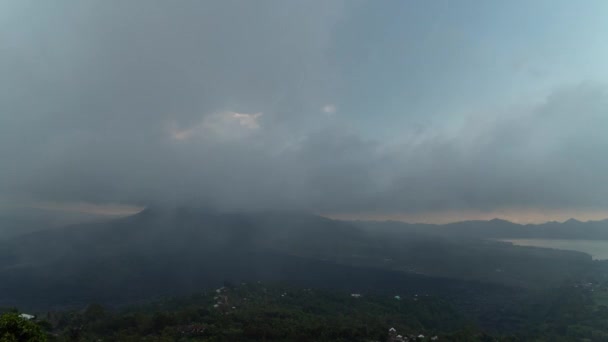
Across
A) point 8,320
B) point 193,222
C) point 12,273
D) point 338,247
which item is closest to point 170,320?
point 8,320

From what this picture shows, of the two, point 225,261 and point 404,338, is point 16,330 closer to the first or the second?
point 404,338

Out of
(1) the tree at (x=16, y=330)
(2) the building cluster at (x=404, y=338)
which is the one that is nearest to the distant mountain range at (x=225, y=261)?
(2) the building cluster at (x=404, y=338)

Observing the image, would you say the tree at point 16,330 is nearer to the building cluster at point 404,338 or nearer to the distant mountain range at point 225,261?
the building cluster at point 404,338

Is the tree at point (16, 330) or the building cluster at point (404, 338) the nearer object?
the tree at point (16, 330)

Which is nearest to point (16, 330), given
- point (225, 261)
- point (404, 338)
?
point (404, 338)

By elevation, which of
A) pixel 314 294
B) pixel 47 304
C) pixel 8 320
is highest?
pixel 8 320

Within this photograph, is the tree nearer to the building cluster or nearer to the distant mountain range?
the building cluster

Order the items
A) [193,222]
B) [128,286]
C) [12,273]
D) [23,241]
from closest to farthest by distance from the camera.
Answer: [128,286] < [12,273] < [23,241] < [193,222]

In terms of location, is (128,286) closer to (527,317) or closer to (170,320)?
(170,320)
